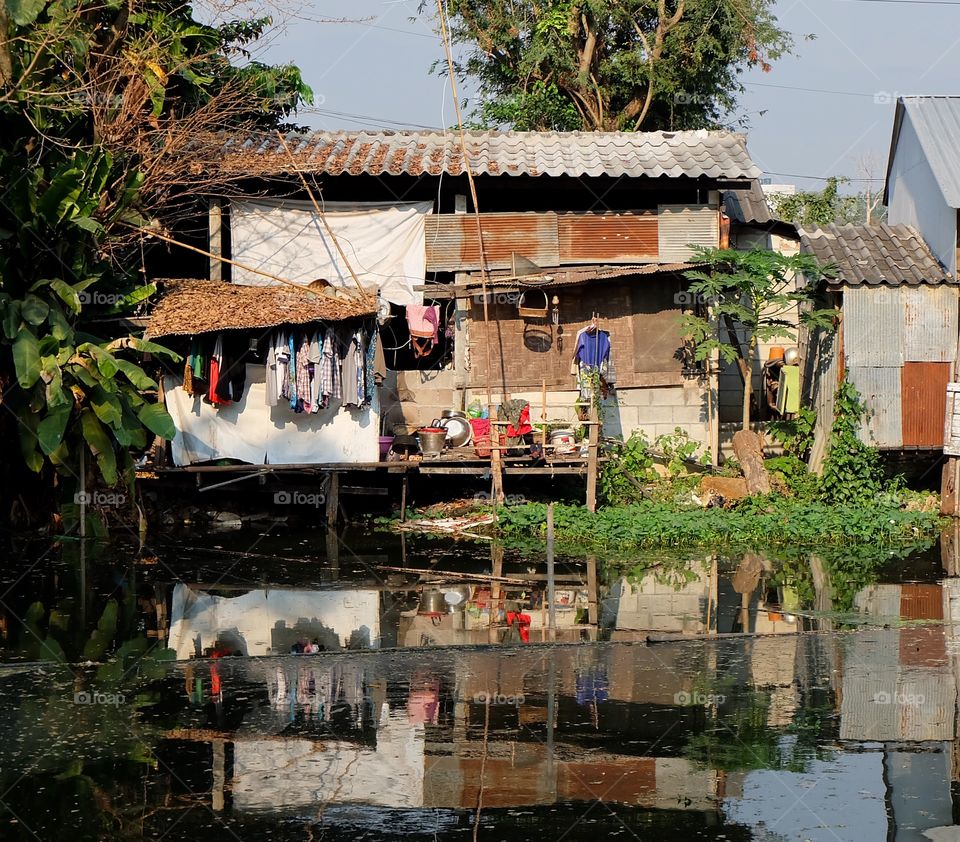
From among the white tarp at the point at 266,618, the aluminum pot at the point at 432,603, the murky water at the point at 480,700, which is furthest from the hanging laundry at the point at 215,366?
the aluminum pot at the point at 432,603

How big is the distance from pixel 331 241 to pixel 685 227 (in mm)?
5155

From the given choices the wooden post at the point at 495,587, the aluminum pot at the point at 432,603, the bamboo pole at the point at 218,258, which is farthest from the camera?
the bamboo pole at the point at 218,258

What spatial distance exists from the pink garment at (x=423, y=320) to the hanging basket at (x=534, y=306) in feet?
4.00

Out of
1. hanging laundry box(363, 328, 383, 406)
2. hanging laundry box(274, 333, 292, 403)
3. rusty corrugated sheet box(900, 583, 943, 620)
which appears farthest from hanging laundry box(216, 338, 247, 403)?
rusty corrugated sheet box(900, 583, 943, 620)

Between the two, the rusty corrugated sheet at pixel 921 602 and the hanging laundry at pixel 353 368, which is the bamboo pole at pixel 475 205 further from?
the rusty corrugated sheet at pixel 921 602

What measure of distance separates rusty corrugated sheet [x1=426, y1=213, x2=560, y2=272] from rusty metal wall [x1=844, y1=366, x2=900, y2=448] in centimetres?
469

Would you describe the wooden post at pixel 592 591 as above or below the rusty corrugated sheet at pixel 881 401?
below

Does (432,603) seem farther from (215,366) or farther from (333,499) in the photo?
(215,366)

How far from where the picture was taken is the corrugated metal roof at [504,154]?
17.2 m

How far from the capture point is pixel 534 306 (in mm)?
17547

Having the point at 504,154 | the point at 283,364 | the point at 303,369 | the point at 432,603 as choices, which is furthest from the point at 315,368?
the point at 432,603

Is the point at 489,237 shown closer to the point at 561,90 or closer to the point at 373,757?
the point at 561,90

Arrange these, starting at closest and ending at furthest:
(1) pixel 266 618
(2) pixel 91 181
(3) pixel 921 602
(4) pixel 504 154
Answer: (1) pixel 266 618
(3) pixel 921 602
(2) pixel 91 181
(4) pixel 504 154

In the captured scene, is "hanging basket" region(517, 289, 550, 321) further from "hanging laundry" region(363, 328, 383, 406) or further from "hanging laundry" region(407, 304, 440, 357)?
"hanging laundry" region(363, 328, 383, 406)
